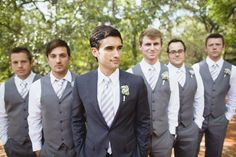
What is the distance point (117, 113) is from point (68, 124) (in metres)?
0.69

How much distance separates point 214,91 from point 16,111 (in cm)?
262

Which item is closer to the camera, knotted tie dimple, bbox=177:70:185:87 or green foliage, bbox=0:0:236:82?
knotted tie dimple, bbox=177:70:185:87

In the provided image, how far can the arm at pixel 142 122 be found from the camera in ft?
9.70

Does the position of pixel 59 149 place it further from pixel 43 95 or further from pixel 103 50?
pixel 103 50

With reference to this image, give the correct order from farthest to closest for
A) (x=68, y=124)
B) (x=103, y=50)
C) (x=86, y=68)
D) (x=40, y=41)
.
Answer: (x=86, y=68), (x=40, y=41), (x=68, y=124), (x=103, y=50)

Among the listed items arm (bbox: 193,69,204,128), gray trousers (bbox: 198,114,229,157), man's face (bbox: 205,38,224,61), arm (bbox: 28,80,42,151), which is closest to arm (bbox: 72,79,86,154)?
arm (bbox: 28,80,42,151)

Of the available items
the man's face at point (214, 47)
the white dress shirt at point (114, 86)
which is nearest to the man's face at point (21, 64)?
the white dress shirt at point (114, 86)

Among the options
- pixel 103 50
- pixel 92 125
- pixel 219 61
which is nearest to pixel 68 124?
pixel 92 125

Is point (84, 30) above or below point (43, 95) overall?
above

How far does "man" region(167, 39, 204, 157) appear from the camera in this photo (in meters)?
4.12

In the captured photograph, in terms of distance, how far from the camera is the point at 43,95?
10.9 feet

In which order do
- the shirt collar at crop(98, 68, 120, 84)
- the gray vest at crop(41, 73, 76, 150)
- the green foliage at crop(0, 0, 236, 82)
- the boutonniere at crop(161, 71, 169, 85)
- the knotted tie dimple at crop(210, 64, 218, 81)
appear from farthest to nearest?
the green foliage at crop(0, 0, 236, 82) < the knotted tie dimple at crop(210, 64, 218, 81) < the boutonniere at crop(161, 71, 169, 85) < the gray vest at crop(41, 73, 76, 150) < the shirt collar at crop(98, 68, 120, 84)

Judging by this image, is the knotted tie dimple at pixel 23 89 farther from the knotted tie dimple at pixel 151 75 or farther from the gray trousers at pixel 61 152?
the knotted tie dimple at pixel 151 75

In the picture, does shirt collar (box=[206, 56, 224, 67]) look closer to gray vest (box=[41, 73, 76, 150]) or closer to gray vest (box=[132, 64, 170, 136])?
gray vest (box=[132, 64, 170, 136])
